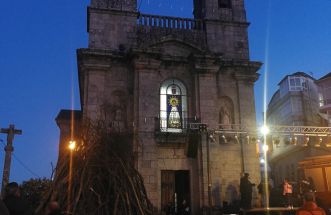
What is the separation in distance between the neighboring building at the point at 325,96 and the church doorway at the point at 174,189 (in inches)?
715

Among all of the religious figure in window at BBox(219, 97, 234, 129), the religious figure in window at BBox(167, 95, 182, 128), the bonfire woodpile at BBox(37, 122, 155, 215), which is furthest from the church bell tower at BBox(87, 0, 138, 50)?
the bonfire woodpile at BBox(37, 122, 155, 215)

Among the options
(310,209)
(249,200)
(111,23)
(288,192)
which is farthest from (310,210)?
(111,23)

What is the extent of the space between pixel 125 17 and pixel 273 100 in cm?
2699

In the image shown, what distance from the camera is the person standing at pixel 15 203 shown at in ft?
20.2

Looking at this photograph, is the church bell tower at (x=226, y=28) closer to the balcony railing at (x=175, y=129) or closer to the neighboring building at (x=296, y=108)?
the balcony railing at (x=175, y=129)

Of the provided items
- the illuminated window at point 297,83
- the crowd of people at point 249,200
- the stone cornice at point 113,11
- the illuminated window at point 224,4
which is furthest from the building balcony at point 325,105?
the stone cornice at point 113,11

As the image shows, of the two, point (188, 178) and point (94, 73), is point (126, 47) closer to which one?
point (94, 73)

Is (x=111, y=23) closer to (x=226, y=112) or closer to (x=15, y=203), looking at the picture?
(x=226, y=112)

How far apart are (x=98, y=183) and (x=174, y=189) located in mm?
10592

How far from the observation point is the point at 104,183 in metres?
8.24

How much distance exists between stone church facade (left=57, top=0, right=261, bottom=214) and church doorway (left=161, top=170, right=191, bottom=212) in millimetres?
49

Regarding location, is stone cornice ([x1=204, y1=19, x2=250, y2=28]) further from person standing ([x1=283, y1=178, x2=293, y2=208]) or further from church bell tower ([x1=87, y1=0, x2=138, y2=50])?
person standing ([x1=283, y1=178, x2=293, y2=208])

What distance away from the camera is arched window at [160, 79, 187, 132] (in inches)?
740

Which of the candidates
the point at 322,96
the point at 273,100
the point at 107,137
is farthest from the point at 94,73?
the point at 273,100
